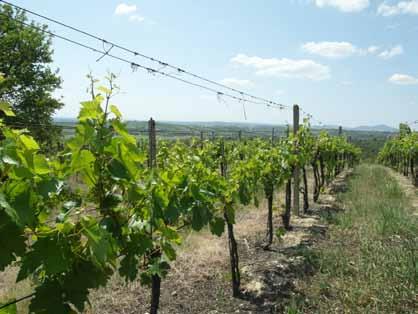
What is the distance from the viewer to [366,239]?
6695mm

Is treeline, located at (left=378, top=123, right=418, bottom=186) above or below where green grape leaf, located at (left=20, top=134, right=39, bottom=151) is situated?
below

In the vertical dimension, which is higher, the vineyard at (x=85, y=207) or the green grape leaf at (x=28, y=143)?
the green grape leaf at (x=28, y=143)

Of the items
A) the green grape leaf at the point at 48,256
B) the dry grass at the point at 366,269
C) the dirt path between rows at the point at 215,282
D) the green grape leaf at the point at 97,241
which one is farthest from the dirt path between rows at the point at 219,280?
the green grape leaf at the point at 97,241

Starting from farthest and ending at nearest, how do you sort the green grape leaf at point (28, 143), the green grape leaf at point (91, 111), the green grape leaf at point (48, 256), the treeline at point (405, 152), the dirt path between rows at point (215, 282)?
the treeline at point (405, 152) → the dirt path between rows at point (215, 282) → the green grape leaf at point (91, 111) → the green grape leaf at point (48, 256) → the green grape leaf at point (28, 143)

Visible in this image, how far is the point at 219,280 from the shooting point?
217 inches

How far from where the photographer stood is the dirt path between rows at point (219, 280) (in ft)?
15.5

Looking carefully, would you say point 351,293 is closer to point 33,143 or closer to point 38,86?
point 33,143

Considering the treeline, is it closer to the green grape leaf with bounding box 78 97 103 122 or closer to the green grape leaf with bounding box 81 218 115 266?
the green grape leaf with bounding box 78 97 103 122

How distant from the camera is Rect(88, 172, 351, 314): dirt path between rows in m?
4.72

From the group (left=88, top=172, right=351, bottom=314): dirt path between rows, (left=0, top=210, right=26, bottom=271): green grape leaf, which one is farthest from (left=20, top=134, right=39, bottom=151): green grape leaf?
(left=88, top=172, right=351, bottom=314): dirt path between rows

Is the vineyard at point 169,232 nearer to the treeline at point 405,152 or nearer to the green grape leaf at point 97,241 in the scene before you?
the green grape leaf at point 97,241

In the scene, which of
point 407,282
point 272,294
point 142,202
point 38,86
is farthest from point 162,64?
point 38,86

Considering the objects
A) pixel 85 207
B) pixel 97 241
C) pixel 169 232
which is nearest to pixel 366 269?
pixel 169 232

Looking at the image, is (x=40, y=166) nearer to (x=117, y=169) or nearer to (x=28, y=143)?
(x=28, y=143)
